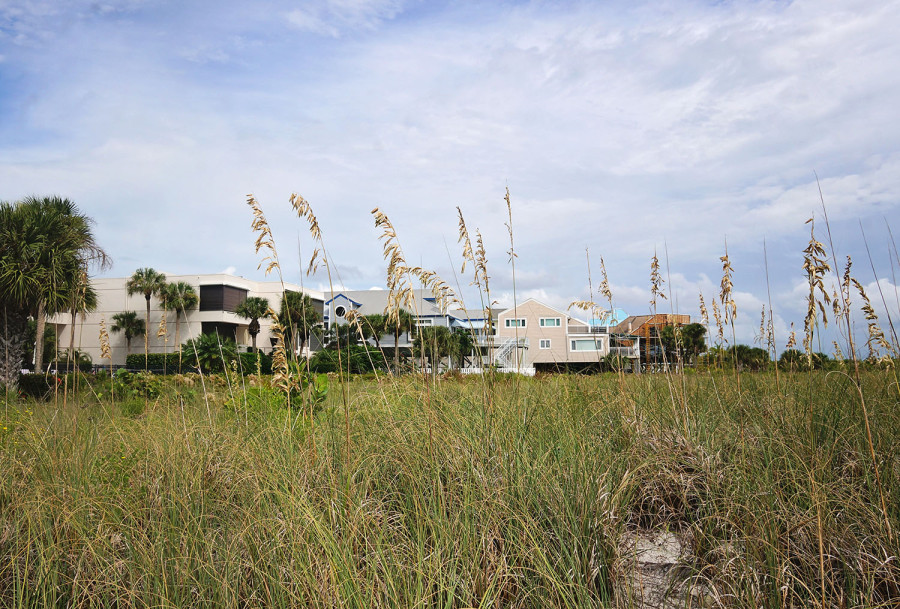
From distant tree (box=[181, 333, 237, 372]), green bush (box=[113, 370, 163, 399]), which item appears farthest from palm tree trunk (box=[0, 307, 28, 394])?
green bush (box=[113, 370, 163, 399])

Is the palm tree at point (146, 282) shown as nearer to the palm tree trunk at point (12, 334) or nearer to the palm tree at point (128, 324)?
the palm tree at point (128, 324)

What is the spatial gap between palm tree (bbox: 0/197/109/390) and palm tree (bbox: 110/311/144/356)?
3727cm

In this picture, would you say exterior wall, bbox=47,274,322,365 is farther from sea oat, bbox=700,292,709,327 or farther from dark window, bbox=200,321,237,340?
sea oat, bbox=700,292,709,327

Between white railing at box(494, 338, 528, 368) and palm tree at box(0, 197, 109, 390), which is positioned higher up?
palm tree at box(0, 197, 109, 390)

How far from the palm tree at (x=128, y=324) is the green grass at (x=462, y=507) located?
5475cm

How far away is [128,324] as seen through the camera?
52.2 m

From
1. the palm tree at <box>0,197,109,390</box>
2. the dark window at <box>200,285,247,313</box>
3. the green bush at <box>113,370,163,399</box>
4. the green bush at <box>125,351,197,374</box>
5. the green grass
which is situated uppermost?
the dark window at <box>200,285,247,313</box>

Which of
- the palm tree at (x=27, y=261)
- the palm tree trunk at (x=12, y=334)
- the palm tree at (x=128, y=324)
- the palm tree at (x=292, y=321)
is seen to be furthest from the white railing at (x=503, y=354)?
the palm tree at (x=128, y=324)


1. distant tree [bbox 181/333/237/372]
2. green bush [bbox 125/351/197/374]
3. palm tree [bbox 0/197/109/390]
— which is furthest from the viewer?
palm tree [bbox 0/197/109/390]

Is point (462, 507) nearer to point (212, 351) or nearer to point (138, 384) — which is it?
point (138, 384)

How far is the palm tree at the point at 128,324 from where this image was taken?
52250 millimetres

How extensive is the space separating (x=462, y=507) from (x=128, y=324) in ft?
189

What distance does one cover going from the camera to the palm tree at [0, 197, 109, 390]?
651 inches

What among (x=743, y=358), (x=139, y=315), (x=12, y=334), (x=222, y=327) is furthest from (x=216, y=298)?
(x=743, y=358)
